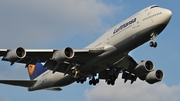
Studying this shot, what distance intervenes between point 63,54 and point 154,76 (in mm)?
12292

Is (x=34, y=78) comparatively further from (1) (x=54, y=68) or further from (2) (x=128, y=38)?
(2) (x=128, y=38)

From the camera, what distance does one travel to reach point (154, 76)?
4938 cm

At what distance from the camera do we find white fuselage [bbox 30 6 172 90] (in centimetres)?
4069

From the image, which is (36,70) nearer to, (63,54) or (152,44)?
(63,54)

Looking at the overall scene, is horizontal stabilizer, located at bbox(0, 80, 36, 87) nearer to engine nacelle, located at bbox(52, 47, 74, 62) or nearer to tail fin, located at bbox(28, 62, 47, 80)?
tail fin, located at bbox(28, 62, 47, 80)

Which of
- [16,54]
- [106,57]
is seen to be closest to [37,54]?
[16,54]

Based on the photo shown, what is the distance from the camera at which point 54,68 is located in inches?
1804

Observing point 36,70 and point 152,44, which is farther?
point 36,70

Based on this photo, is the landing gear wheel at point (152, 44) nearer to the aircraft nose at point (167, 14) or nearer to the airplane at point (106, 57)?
the airplane at point (106, 57)

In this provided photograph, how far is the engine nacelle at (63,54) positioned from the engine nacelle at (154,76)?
11240mm

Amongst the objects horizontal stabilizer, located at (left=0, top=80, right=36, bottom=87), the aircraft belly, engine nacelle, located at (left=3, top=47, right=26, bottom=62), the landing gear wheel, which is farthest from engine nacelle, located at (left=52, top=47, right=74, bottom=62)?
horizontal stabilizer, located at (left=0, top=80, right=36, bottom=87)

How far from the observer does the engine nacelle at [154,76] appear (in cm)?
4941

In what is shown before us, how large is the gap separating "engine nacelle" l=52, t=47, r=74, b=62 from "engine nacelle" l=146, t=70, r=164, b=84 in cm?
1124

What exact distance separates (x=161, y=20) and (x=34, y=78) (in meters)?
19.3
